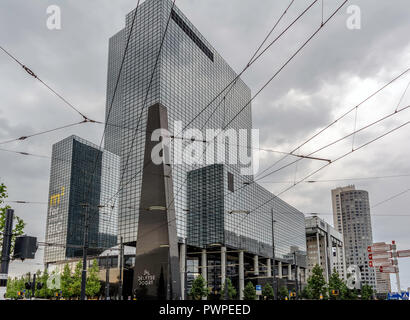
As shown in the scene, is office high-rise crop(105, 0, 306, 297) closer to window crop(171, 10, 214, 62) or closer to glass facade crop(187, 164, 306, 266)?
glass facade crop(187, 164, 306, 266)

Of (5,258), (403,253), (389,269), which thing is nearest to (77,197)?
(5,258)

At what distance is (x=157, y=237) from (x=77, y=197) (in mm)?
89803

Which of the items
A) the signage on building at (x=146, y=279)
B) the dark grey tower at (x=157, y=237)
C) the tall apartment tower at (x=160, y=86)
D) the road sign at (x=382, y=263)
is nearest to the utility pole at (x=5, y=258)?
the road sign at (x=382, y=263)

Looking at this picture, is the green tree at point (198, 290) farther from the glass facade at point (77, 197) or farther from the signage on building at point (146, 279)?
the glass facade at point (77, 197)

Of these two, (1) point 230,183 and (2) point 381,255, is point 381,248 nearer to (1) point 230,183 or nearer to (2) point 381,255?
(2) point 381,255

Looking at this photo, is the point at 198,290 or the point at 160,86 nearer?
the point at 198,290

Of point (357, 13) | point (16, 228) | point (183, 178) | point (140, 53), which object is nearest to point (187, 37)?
point (140, 53)

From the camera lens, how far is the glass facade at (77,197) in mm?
128750

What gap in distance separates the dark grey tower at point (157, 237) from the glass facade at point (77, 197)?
77.0 m

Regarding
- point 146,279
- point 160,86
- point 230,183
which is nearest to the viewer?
point 146,279

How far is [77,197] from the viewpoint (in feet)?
435

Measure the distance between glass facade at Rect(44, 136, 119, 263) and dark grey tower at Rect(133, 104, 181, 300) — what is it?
77.0 metres
